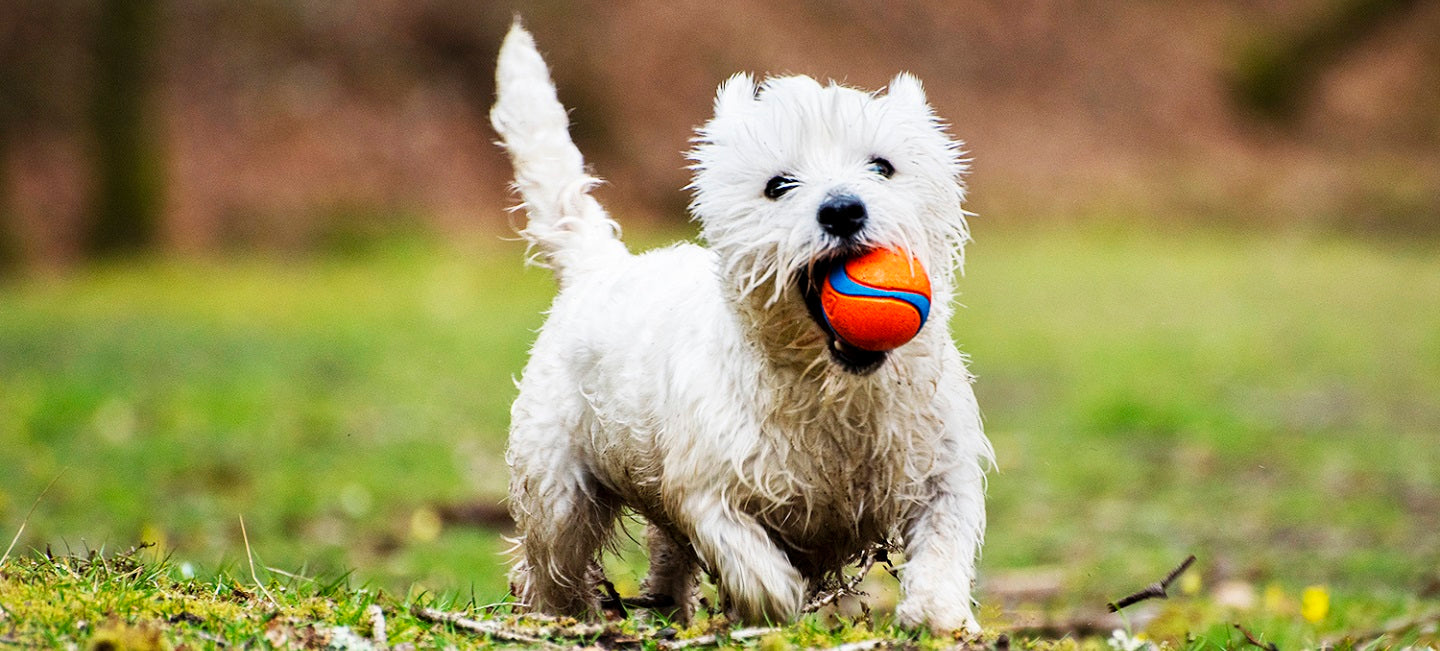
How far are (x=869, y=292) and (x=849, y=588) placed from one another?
1110 millimetres

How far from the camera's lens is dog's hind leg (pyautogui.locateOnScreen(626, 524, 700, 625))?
18.4 ft

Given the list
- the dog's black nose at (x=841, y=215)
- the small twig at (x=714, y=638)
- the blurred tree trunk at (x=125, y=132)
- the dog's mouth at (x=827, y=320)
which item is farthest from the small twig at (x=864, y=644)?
the blurred tree trunk at (x=125, y=132)

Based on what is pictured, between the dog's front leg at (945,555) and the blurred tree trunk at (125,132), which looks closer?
the dog's front leg at (945,555)

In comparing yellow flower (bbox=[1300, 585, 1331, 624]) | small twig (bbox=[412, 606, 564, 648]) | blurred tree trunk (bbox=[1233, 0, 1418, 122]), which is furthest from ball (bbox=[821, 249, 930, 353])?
blurred tree trunk (bbox=[1233, 0, 1418, 122])

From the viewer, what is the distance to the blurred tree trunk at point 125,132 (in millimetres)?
19031

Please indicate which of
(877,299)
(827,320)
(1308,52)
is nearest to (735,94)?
(827,320)

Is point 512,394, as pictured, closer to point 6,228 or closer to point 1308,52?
point 6,228

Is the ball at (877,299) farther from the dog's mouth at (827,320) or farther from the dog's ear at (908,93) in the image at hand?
the dog's ear at (908,93)

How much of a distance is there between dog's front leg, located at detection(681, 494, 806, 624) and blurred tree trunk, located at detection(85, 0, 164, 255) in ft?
54.6

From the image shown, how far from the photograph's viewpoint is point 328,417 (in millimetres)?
11148

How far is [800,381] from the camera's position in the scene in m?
4.42

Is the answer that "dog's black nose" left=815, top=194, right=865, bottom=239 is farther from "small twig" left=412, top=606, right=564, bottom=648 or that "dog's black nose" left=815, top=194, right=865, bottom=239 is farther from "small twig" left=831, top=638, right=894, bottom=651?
"small twig" left=412, top=606, right=564, bottom=648

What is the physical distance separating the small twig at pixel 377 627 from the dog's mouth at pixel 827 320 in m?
1.41

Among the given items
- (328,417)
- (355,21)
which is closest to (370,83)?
(355,21)
